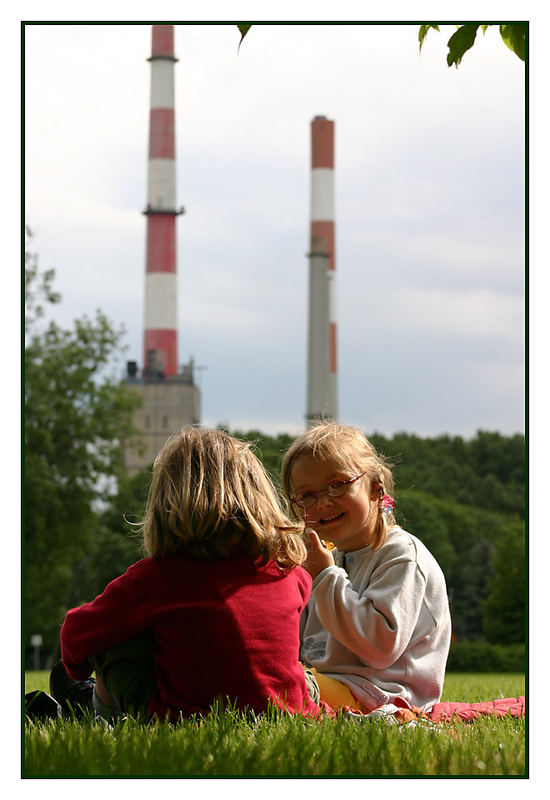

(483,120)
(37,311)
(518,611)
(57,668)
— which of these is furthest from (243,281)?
(57,668)

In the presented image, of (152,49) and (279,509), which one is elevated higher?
(152,49)

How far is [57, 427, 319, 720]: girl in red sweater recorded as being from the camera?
8.07 feet

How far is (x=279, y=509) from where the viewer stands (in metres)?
2.58

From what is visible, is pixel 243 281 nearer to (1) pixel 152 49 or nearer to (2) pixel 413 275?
(2) pixel 413 275

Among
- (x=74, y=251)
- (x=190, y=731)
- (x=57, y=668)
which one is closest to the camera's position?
(x=190, y=731)

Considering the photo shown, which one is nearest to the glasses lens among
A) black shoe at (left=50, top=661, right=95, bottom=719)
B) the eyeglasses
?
the eyeglasses

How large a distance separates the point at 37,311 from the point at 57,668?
1937cm

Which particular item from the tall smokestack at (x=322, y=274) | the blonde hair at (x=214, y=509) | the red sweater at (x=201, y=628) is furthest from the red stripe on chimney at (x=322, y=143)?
the red sweater at (x=201, y=628)

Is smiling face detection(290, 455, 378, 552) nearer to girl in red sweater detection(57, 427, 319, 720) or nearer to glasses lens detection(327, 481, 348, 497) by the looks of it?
glasses lens detection(327, 481, 348, 497)

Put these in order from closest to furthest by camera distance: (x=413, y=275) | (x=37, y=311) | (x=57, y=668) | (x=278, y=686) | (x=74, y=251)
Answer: (x=278, y=686) < (x=57, y=668) < (x=37, y=311) < (x=74, y=251) < (x=413, y=275)

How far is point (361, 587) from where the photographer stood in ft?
9.31

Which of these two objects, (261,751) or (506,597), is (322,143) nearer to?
(506,597)

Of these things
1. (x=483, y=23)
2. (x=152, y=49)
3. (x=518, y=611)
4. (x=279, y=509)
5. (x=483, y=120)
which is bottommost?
(x=518, y=611)

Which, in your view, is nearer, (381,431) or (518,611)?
(518,611)
